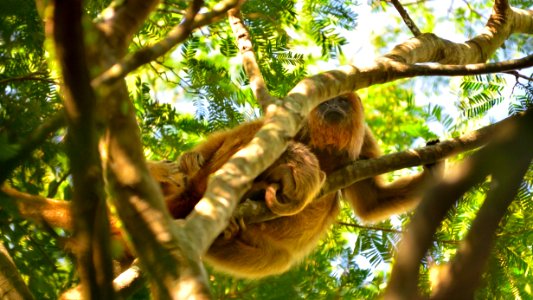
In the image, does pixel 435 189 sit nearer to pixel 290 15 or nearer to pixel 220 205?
pixel 220 205

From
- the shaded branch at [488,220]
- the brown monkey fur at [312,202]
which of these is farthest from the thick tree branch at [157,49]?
the brown monkey fur at [312,202]

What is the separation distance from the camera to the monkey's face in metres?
6.52

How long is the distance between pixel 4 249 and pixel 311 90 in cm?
188

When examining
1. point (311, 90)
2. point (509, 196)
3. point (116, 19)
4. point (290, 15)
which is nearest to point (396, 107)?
point (290, 15)

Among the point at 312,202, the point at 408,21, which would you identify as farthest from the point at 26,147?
the point at 312,202

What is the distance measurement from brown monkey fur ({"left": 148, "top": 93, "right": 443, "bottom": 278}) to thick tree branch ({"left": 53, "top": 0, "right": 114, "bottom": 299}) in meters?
3.50

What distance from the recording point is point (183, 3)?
5473 millimetres

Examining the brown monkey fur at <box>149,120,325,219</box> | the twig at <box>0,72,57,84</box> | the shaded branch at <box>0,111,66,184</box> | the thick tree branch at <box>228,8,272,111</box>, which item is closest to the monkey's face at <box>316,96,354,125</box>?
the brown monkey fur at <box>149,120,325,219</box>

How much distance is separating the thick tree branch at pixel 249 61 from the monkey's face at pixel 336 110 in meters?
1.39

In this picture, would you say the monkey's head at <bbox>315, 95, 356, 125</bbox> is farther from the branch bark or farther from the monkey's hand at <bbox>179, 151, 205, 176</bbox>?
the branch bark

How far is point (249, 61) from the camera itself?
5121mm

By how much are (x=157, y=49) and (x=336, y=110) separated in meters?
4.03

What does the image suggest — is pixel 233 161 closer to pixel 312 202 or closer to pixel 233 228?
pixel 233 228

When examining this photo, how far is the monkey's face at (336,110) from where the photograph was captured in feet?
21.4
